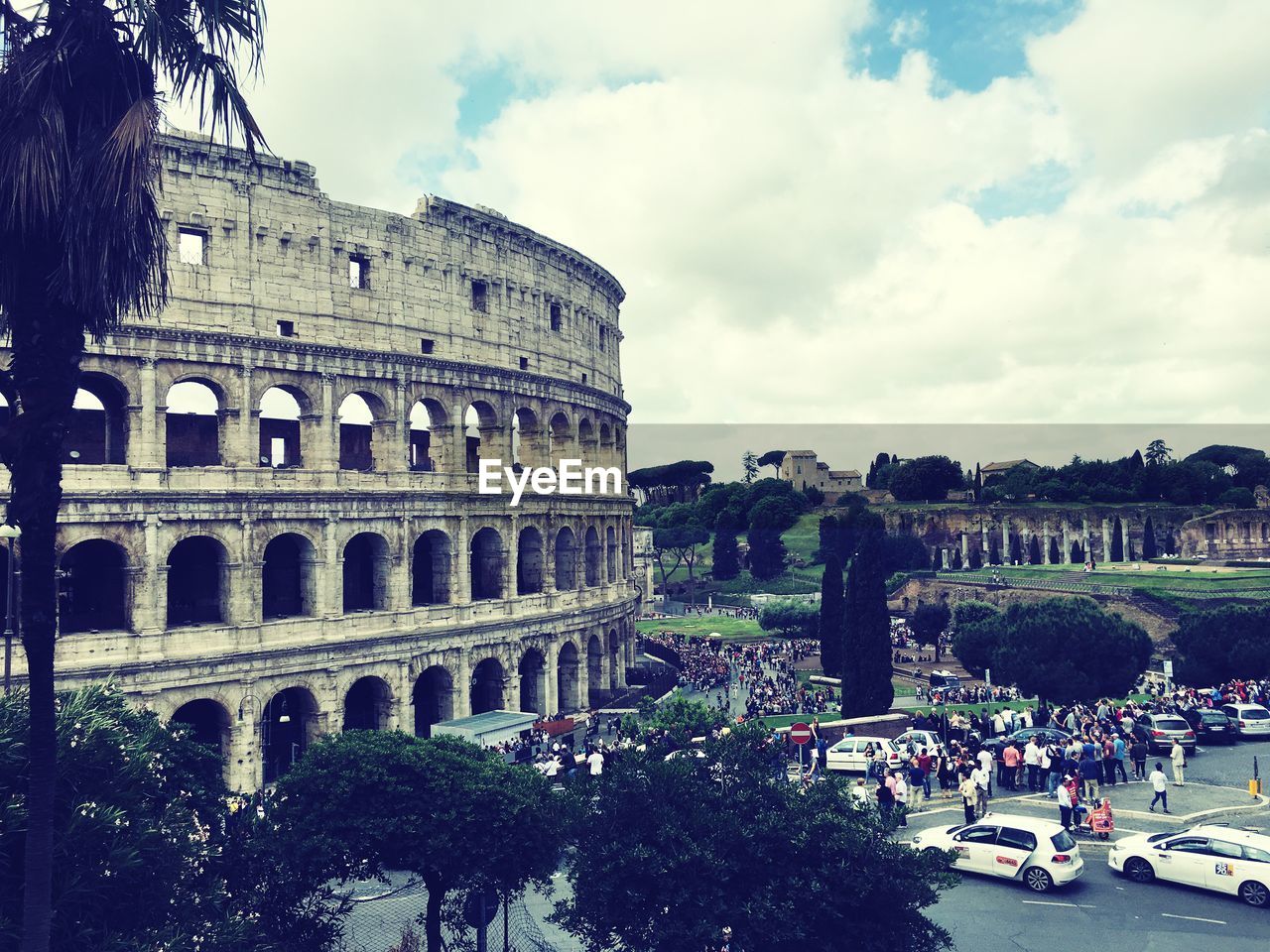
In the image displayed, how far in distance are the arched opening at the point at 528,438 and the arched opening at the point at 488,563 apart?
3.00 metres

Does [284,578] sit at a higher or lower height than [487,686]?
higher

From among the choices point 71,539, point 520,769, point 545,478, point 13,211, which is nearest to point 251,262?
point 71,539

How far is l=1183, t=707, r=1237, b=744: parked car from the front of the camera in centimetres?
2548

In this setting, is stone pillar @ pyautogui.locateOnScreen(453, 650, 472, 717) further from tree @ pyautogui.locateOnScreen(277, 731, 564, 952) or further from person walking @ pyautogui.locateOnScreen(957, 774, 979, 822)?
person walking @ pyautogui.locateOnScreen(957, 774, 979, 822)

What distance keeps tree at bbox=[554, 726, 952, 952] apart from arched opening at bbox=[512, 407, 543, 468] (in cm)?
2189

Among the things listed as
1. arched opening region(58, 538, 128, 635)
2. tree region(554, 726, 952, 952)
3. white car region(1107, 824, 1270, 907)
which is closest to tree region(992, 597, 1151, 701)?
white car region(1107, 824, 1270, 907)

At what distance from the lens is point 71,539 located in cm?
2236

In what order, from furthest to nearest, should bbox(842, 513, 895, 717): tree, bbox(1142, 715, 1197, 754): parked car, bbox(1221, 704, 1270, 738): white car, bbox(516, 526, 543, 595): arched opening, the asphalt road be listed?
1. bbox(516, 526, 543, 595): arched opening
2. bbox(842, 513, 895, 717): tree
3. bbox(1221, 704, 1270, 738): white car
4. bbox(1142, 715, 1197, 754): parked car
5. the asphalt road

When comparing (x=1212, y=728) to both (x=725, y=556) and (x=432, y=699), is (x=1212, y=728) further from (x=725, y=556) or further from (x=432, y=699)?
(x=725, y=556)

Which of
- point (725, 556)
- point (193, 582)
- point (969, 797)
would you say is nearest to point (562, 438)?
point (193, 582)

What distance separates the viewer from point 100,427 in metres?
25.4

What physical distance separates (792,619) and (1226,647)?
28221 millimetres

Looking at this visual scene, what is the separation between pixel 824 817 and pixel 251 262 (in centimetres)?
2131

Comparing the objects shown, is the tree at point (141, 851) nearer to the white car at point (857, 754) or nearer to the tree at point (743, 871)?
the tree at point (743, 871)
